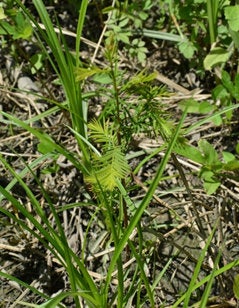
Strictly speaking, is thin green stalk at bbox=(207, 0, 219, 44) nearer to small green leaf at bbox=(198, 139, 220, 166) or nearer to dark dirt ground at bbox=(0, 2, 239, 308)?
dark dirt ground at bbox=(0, 2, 239, 308)

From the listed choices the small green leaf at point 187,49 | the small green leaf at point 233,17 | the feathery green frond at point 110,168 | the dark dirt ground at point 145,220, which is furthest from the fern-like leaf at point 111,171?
the small green leaf at point 187,49

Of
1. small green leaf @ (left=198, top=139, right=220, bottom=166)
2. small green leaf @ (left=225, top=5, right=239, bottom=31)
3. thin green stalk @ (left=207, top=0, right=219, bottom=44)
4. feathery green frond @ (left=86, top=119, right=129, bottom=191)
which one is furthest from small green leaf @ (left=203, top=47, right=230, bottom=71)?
feathery green frond @ (left=86, top=119, right=129, bottom=191)

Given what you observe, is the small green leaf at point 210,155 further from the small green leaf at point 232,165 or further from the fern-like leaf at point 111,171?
the fern-like leaf at point 111,171

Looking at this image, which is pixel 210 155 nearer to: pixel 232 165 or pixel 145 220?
pixel 232 165

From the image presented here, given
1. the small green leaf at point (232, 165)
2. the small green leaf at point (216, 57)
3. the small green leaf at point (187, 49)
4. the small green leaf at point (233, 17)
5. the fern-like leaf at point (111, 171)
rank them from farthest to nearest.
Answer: the small green leaf at point (187, 49)
the small green leaf at point (216, 57)
the small green leaf at point (233, 17)
the small green leaf at point (232, 165)
the fern-like leaf at point (111, 171)

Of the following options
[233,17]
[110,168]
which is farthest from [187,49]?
[110,168]
